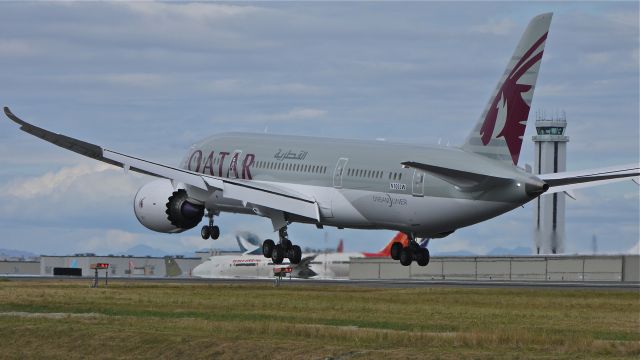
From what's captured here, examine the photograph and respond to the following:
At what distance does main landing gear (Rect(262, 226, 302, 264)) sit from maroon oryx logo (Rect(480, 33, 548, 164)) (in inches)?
482

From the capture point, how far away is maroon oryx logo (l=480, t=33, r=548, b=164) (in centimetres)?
6009

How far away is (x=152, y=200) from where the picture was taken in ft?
232

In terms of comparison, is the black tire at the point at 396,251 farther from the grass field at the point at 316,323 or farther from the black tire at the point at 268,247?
the black tire at the point at 268,247

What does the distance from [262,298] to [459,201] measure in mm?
48804

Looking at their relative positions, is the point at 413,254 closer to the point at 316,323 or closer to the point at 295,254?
the point at 295,254

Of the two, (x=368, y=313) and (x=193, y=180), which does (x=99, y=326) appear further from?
(x=368, y=313)

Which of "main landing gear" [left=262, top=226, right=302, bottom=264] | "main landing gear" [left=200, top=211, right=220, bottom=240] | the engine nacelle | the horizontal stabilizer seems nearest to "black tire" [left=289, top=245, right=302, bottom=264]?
"main landing gear" [left=262, top=226, right=302, bottom=264]

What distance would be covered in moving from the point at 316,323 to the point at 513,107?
2312 centimetres

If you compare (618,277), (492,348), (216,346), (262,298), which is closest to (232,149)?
(216,346)

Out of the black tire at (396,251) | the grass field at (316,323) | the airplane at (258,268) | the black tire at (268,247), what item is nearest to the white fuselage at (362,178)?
the black tire at (268,247)

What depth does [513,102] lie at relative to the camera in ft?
197

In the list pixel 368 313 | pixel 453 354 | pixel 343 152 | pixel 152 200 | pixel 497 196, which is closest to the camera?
pixel 453 354

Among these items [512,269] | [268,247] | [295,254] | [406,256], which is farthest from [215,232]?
[512,269]

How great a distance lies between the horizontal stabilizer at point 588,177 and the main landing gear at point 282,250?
13308mm
